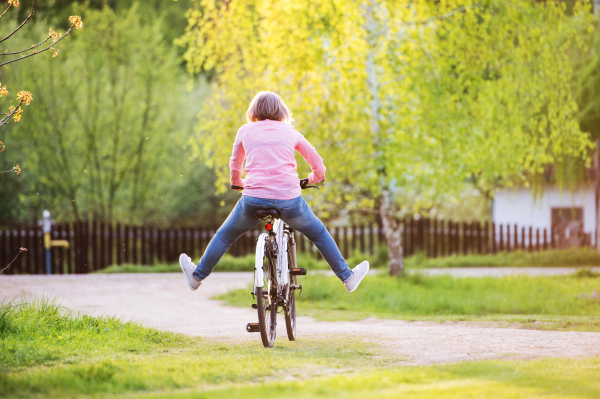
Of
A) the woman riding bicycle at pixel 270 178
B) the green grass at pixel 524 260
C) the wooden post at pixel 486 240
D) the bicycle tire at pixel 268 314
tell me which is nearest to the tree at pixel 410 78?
the green grass at pixel 524 260

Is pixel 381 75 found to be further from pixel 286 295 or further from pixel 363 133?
pixel 286 295

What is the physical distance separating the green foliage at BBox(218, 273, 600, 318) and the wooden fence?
5.16m

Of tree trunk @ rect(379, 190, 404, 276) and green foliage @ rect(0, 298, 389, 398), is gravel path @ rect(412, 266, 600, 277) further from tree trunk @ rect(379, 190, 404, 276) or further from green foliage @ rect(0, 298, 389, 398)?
green foliage @ rect(0, 298, 389, 398)

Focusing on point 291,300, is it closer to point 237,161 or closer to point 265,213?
point 265,213

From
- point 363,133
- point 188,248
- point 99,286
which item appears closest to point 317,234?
point 363,133

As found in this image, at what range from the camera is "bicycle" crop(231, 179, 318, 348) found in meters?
5.12

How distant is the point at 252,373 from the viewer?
4113mm

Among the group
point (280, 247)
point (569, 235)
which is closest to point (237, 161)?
point (280, 247)

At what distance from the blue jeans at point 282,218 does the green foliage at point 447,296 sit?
3.39 meters

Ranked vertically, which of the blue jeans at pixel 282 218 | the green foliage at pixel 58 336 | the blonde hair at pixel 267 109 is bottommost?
the green foliage at pixel 58 336

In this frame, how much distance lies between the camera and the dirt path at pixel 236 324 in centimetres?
521

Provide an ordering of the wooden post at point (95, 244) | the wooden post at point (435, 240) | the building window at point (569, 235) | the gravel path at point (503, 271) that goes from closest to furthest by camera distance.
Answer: the gravel path at point (503, 271)
the wooden post at point (95, 244)
the wooden post at point (435, 240)
the building window at point (569, 235)

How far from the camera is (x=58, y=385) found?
12.7 ft

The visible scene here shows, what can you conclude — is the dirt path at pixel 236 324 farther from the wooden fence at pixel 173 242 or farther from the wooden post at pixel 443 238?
the wooden post at pixel 443 238
